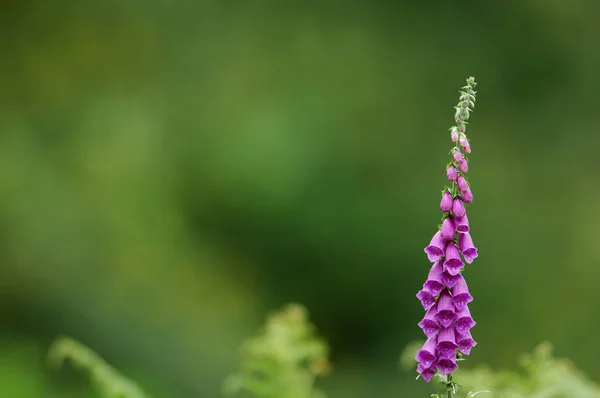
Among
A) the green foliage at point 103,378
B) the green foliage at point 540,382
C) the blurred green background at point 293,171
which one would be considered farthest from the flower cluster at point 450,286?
the blurred green background at point 293,171

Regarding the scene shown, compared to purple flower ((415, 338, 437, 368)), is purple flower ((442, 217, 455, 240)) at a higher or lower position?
higher

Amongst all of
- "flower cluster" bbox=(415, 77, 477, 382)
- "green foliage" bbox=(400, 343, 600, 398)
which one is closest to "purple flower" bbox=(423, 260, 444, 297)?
"flower cluster" bbox=(415, 77, 477, 382)

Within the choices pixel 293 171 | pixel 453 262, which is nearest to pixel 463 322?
pixel 453 262

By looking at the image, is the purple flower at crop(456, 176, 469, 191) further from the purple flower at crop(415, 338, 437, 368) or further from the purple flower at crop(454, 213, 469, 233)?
the purple flower at crop(415, 338, 437, 368)

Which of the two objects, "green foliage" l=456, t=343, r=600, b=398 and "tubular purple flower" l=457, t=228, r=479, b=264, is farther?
"green foliage" l=456, t=343, r=600, b=398

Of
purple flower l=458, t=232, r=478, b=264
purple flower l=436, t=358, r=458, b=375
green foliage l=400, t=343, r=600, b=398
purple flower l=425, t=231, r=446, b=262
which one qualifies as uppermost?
green foliage l=400, t=343, r=600, b=398

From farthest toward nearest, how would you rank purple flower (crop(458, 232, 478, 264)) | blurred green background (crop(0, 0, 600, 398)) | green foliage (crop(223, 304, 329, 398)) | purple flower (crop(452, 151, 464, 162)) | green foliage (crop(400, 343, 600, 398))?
1. blurred green background (crop(0, 0, 600, 398))
2. green foliage (crop(223, 304, 329, 398))
3. green foliage (crop(400, 343, 600, 398))
4. purple flower (crop(458, 232, 478, 264))
5. purple flower (crop(452, 151, 464, 162))

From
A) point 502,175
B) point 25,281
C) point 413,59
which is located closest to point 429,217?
point 502,175

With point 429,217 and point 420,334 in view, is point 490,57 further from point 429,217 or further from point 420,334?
point 420,334
